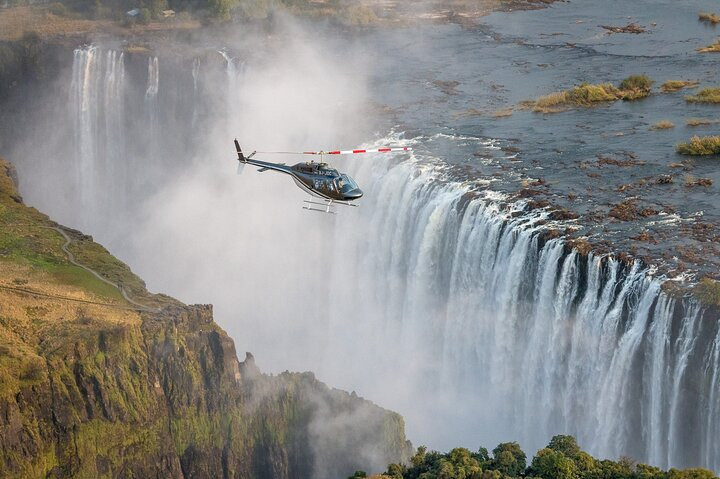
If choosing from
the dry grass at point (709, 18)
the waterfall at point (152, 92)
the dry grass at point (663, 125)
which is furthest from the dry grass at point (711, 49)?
the waterfall at point (152, 92)

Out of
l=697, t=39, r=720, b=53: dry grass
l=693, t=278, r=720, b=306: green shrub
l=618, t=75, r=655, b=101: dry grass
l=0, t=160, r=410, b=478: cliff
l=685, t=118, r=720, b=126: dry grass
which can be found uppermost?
l=697, t=39, r=720, b=53: dry grass

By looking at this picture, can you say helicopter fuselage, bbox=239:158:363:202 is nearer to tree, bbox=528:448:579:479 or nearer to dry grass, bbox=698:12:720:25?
tree, bbox=528:448:579:479

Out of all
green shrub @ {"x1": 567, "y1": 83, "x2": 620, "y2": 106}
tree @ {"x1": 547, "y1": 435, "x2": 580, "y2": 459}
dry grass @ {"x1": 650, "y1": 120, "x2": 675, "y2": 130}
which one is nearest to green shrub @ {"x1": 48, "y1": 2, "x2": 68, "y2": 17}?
green shrub @ {"x1": 567, "y1": 83, "x2": 620, "y2": 106}

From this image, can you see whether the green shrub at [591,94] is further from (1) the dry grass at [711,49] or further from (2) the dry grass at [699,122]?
(1) the dry grass at [711,49]

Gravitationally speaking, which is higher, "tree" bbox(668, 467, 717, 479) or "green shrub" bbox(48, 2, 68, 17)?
"green shrub" bbox(48, 2, 68, 17)

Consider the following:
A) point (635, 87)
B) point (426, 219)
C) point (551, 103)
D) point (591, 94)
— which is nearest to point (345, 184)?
point (426, 219)

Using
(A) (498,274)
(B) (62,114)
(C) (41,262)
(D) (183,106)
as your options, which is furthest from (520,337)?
(B) (62,114)
